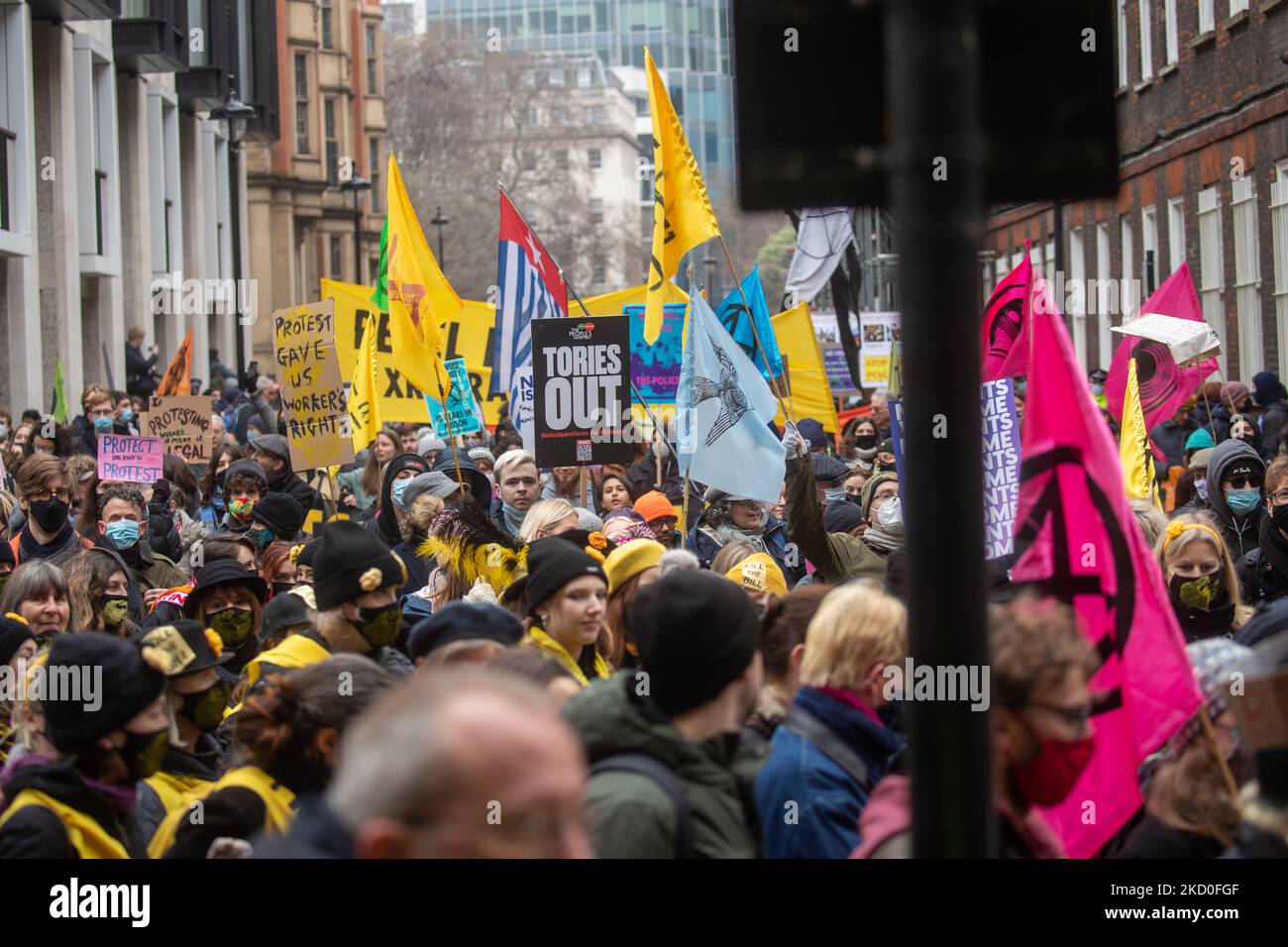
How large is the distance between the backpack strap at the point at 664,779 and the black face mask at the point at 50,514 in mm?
6535

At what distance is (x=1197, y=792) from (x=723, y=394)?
565 centimetres

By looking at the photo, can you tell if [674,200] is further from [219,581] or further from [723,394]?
[219,581]

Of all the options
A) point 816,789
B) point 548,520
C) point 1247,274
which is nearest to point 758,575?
point 548,520

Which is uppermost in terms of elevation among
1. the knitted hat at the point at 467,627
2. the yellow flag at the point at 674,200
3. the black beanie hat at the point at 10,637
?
the yellow flag at the point at 674,200

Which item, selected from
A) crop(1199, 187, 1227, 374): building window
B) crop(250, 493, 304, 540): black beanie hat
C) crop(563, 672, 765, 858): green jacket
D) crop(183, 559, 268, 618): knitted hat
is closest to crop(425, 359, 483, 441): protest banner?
crop(250, 493, 304, 540): black beanie hat

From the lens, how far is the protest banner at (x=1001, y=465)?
26.5 feet

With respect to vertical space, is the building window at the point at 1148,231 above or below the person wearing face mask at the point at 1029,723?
above

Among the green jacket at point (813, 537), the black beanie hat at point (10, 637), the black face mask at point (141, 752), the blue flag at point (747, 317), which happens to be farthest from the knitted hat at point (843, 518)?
the black face mask at point (141, 752)

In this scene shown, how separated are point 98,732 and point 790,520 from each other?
4552 millimetres

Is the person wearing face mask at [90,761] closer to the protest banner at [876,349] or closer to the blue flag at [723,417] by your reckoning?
the blue flag at [723,417]

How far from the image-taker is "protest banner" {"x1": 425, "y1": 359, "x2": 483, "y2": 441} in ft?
42.3

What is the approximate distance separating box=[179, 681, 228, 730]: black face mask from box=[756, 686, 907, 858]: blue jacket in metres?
1.86
